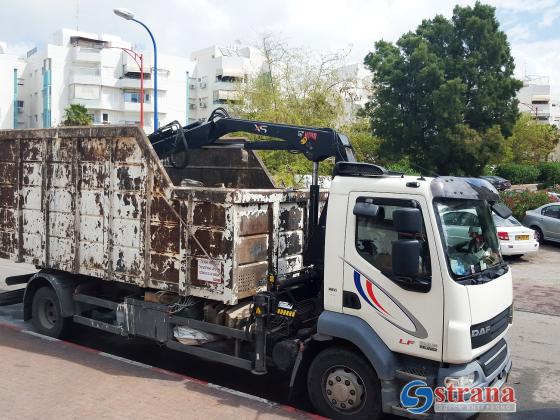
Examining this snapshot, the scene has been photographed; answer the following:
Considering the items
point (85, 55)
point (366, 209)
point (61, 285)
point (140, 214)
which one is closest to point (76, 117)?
point (85, 55)

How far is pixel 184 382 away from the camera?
6137 millimetres

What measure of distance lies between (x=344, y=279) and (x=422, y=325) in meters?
0.80

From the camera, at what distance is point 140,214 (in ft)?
21.3

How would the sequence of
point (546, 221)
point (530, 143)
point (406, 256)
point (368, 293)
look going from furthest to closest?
point (530, 143) → point (546, 221) → point (368, 293) → point (406, 256)

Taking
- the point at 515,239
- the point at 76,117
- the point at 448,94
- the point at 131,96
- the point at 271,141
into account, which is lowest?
the point at 515,239

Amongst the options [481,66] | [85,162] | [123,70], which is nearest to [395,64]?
[481,66]

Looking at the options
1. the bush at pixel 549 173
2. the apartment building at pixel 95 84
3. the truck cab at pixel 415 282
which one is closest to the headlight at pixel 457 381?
the truck cab at pixel 415 282

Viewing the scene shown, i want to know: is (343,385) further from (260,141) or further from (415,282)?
(260,141)

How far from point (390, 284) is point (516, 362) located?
3.72 metres

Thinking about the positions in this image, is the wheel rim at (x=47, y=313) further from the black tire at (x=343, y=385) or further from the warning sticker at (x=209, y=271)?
the black tire at (x=343, y=385)

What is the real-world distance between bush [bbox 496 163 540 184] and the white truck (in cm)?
3538

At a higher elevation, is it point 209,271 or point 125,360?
point 209,271

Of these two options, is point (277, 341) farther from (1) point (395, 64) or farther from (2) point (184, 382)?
(1) point (395, 64)

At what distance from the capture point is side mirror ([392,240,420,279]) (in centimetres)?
452
